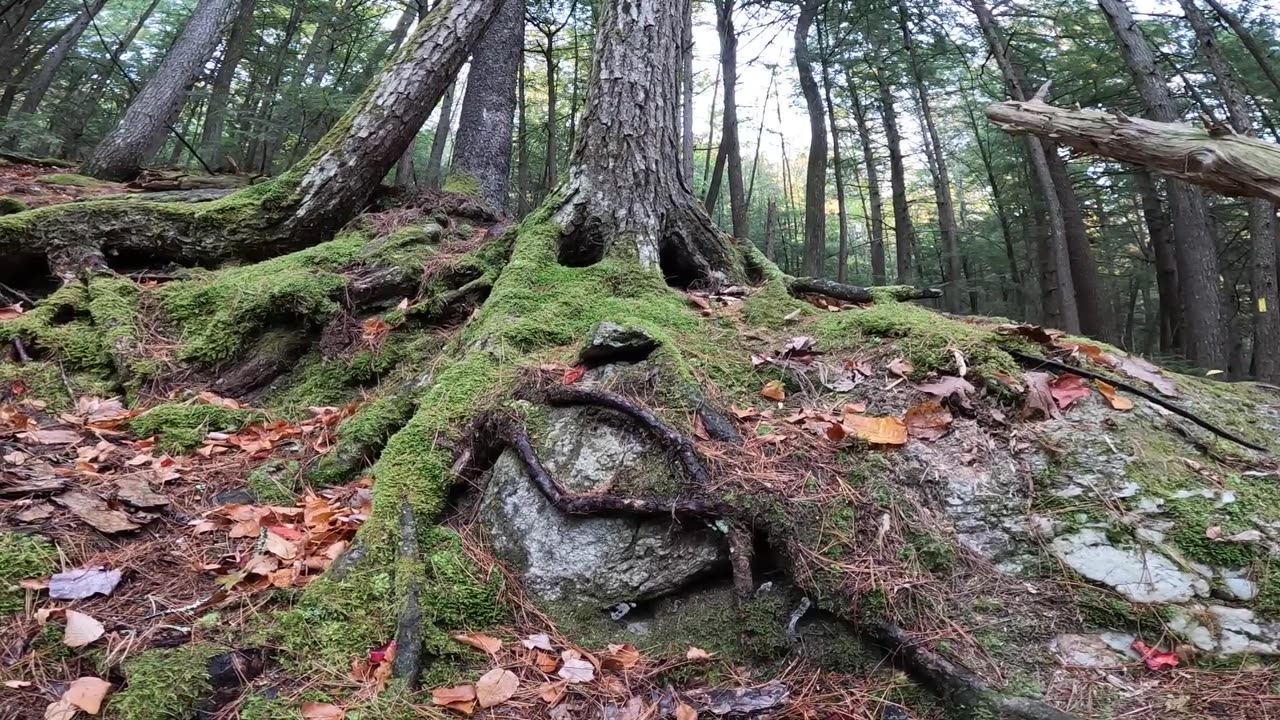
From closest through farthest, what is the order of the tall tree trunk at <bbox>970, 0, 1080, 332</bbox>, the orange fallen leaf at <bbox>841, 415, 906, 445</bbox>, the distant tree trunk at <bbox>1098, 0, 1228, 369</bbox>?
A: 1. the orange fallen leaf at <bbox>841, 415, 906, 445</bbox>
2. the distant tree trunk at <bbox>1098, 0, 1228, 369</bbox>
3. the tall tree trunk at <bbox>970, 0, 1080, 332</bbox>

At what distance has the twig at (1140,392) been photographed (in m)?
2.55

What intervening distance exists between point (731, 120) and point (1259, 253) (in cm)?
963

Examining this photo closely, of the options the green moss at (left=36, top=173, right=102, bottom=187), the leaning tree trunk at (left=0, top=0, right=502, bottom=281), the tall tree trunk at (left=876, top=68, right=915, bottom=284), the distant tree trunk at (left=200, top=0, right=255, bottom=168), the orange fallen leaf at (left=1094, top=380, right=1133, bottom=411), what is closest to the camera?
Answer: the orange fallen leaf at (left=1094, top=380, right=1133, bottom=411)

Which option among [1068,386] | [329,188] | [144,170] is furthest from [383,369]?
[144,170]

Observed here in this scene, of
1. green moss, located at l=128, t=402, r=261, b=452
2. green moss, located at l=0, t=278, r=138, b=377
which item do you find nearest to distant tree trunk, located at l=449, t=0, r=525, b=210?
green moss, located at l=0, t=278, r=138, b=377

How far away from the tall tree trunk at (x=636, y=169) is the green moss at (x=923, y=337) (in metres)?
1.22

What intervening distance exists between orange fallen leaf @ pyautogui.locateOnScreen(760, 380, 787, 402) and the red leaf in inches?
58.9

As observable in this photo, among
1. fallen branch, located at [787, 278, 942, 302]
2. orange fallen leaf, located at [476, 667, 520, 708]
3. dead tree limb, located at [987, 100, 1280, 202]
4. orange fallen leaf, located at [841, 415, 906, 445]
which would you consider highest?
dead tree limb, located at [987, 100, 1280, 202]

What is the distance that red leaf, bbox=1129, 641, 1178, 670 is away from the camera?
1.92m

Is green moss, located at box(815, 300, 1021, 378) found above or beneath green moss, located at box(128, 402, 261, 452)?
above

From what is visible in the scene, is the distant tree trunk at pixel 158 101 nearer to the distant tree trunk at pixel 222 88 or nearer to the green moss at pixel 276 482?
the distant tree trunk at pixel 222 88

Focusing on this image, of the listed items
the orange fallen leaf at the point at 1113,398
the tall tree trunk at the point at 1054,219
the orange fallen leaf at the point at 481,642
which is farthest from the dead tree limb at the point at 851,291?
the tall tree trunk at the point at 1054,219

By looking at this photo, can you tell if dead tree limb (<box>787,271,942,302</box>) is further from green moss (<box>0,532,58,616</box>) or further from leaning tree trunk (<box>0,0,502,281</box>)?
green moss (<box>0,532,58,616</box>)

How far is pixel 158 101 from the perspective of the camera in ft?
27.7
